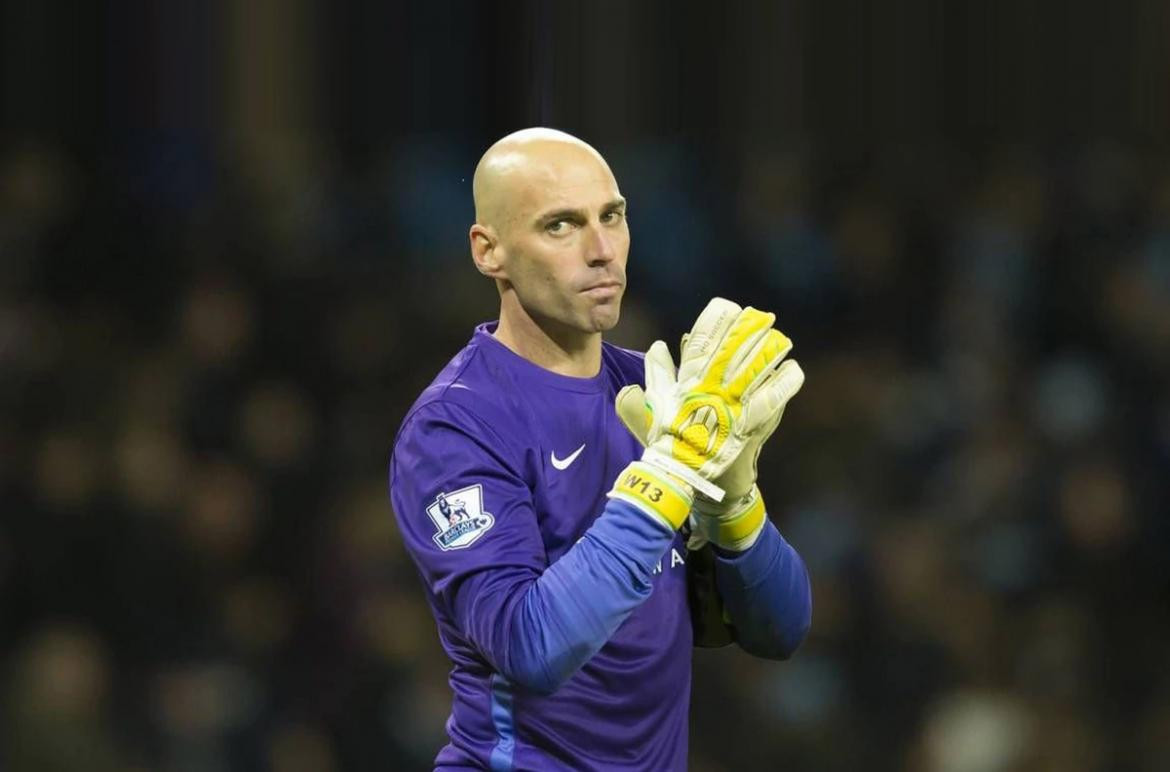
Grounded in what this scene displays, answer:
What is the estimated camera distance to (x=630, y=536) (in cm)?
238

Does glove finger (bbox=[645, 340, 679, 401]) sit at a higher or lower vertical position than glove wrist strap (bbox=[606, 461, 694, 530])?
higher

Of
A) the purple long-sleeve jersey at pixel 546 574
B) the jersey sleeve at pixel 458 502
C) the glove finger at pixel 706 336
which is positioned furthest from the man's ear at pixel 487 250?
the glove finger at pixel 706 336

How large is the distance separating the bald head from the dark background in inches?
92.4

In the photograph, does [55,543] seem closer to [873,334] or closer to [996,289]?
[873,334]

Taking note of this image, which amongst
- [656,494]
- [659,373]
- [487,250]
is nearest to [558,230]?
[487,250]

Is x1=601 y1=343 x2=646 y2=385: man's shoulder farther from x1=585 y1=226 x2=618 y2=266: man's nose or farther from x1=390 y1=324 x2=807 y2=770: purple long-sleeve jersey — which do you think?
x1=585 y1=226 x2=618 y2=266: man's nose

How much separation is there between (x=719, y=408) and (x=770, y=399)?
0.35 feet

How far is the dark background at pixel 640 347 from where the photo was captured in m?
5.30

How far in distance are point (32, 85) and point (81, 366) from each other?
1.01 m

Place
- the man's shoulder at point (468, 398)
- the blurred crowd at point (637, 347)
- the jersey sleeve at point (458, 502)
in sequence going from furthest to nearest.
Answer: the blurred crowd at point (637, 347) < the man's shoulder at point (468, 398) < the jersey sleeve at point (458, 502)

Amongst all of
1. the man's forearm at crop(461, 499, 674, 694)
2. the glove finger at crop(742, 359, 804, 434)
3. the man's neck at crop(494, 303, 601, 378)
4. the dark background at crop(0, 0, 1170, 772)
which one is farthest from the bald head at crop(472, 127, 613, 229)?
the dark background at crop(0, 0, 1170, 772)

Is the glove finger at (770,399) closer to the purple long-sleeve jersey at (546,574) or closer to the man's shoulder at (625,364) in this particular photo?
the purple long-sleeve jersey at (546,574)

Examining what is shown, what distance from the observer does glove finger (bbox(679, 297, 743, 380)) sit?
8.19 feet

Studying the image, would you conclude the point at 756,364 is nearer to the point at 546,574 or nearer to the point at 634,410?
the point at 634,410
